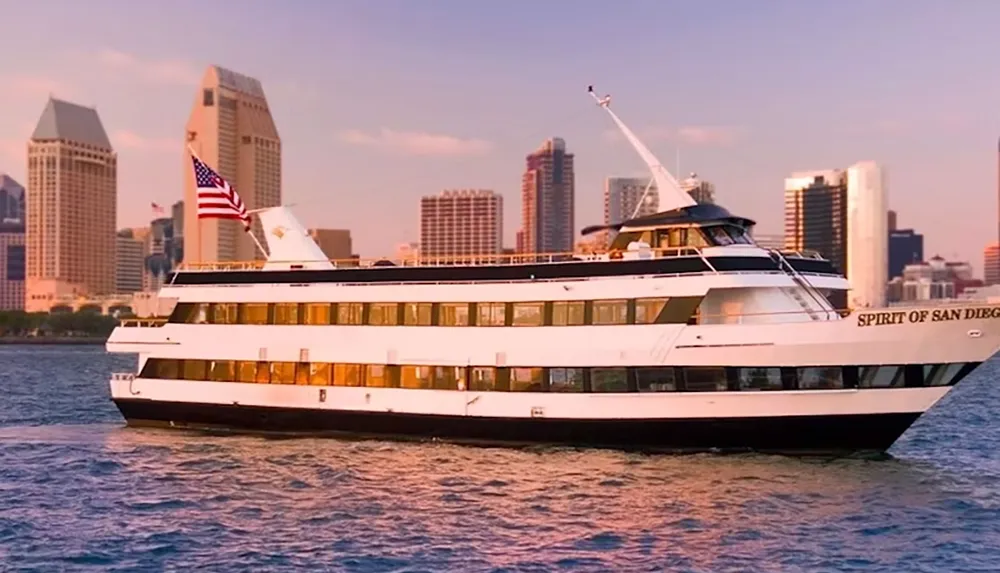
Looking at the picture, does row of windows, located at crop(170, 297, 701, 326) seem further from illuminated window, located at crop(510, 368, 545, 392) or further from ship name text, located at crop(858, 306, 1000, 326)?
ship name text, located at crop(858, 306, 1000, 326)

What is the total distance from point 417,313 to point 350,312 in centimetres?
215

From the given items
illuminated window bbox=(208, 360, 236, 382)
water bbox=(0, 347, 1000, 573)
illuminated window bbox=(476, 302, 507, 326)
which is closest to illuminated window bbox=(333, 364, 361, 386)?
water bbox=(0, 347, 1000, 573)

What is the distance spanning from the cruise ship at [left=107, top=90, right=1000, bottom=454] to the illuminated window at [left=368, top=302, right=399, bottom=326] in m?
0.07

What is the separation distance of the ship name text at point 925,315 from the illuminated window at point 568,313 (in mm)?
6706

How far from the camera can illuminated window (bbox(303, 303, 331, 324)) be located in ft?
99.3

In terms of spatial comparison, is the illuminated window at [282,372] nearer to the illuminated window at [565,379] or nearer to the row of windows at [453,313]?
the row of windows at [453,313]

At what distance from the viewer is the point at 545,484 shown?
23453 mm

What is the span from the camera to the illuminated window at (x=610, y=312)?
2666 centimetres

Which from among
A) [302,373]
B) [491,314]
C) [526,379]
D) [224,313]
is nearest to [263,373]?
[302,373]

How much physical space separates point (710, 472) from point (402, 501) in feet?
23.2

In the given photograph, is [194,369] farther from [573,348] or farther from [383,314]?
[573,348]

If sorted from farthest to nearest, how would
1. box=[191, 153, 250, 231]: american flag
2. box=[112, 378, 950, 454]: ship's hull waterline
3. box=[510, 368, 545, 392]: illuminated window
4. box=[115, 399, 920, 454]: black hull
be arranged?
box=[191, 153, 250, 231]: american flag < box=[510, 368, 545, 392]: illuminated window < box=[115, 399, 920, 454]: black hull < box=[112, 378, 950, 454]: ship's hull waterline

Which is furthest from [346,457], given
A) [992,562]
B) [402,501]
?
[992,562]

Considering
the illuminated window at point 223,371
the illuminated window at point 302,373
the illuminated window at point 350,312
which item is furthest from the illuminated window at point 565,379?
the illuminated window at point 223,371
